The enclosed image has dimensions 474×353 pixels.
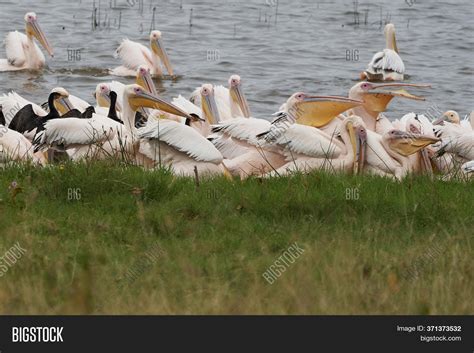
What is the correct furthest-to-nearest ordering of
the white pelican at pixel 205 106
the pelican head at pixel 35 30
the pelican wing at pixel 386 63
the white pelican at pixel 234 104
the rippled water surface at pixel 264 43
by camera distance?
the pelican head at pixel 35 30
the pelican wing at pixel 386 63
the rippled water surface at pixel 264 43
the white pelican at pixel 234 104
the white pelican at pixel 205 106

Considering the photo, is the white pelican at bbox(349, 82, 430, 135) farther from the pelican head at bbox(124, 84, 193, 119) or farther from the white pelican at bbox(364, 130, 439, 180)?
the pelican head at bbox(124, 84, 193, 119)

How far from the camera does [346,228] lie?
6578 mm

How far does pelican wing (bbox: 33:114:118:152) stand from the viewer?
29.5 ft

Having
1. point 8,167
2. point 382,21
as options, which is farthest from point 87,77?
point 8,167

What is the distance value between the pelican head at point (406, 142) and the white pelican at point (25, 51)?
8.96 m

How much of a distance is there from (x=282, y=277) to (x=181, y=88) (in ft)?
36.2

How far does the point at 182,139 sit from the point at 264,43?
11.1m

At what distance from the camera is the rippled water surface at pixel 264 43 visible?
54.1 ft

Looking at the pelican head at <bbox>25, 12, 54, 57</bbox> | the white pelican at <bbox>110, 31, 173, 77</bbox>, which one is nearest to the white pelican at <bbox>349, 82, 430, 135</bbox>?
the white pelican at <bbox>110, 31, 173, 77</bbox>

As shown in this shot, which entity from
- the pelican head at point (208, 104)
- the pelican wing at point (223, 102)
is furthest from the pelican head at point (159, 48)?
the pelican head at point (208, 104)

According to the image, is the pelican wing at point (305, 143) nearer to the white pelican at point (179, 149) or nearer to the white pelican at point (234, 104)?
the white pelican at point (179, 149)

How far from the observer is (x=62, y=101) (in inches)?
449

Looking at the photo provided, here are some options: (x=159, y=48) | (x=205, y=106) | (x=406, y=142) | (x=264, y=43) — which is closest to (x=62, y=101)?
(x=205, y=106)
